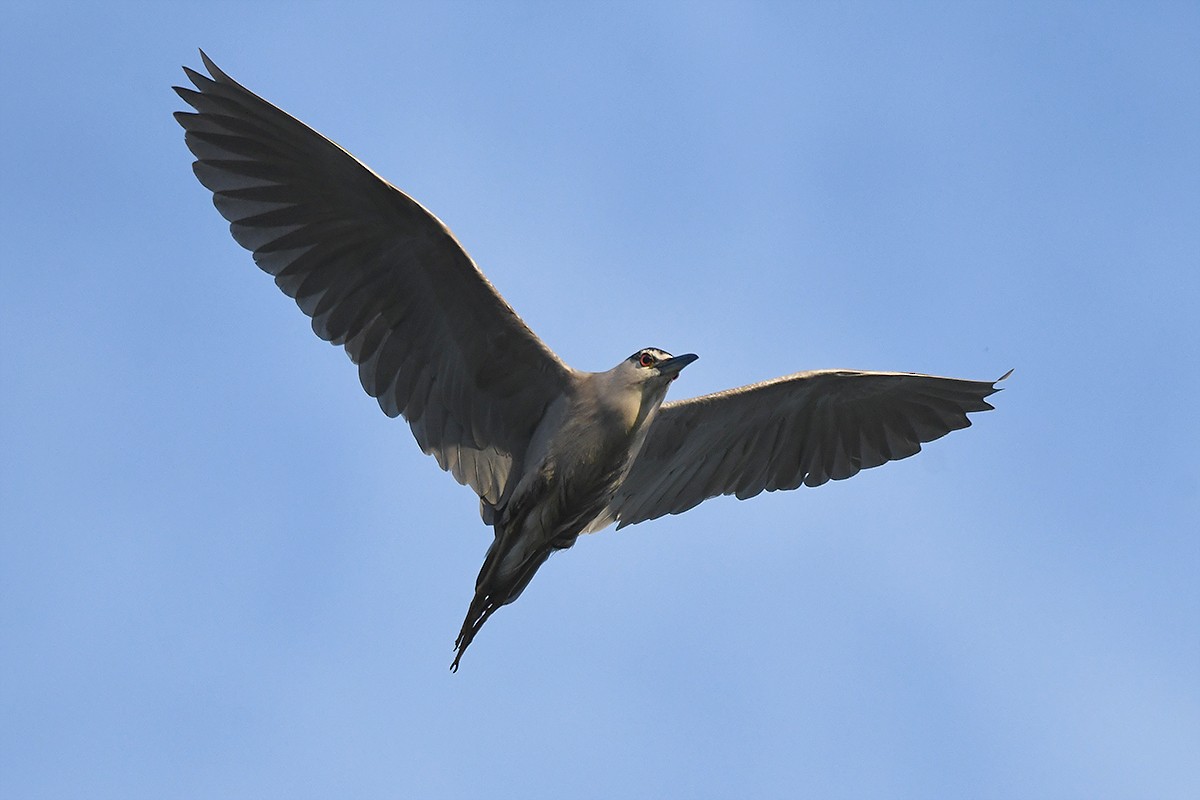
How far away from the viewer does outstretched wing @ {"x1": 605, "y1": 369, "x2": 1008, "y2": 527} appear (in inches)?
388

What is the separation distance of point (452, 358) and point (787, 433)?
254 centimetres

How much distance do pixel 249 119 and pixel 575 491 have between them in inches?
120

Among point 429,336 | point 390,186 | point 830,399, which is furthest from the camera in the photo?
point 830,399

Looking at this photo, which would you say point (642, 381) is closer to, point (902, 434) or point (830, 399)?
point (830, 399)

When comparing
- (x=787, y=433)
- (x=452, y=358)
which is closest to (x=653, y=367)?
(x=452, y=358)

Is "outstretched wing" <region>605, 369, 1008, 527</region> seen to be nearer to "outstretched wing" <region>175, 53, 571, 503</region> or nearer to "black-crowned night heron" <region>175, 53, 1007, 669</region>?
"black-crowned night heron" <region>175, 53, 1007, 669</region>

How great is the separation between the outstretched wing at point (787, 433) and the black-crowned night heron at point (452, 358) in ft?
0.10

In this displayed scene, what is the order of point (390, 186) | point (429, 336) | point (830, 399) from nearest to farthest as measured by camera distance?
point (390, 186) → point (429, 336) → point (830, 399)

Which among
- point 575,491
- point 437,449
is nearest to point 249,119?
point 437,449

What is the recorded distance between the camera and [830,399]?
404 inches

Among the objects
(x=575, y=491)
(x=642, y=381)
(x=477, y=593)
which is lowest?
(x=477, y=593)

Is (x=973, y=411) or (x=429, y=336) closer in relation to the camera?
(x=429, y=336)

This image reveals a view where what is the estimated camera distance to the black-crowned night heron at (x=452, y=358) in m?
8.90

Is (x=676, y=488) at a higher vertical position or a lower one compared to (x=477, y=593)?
higher
